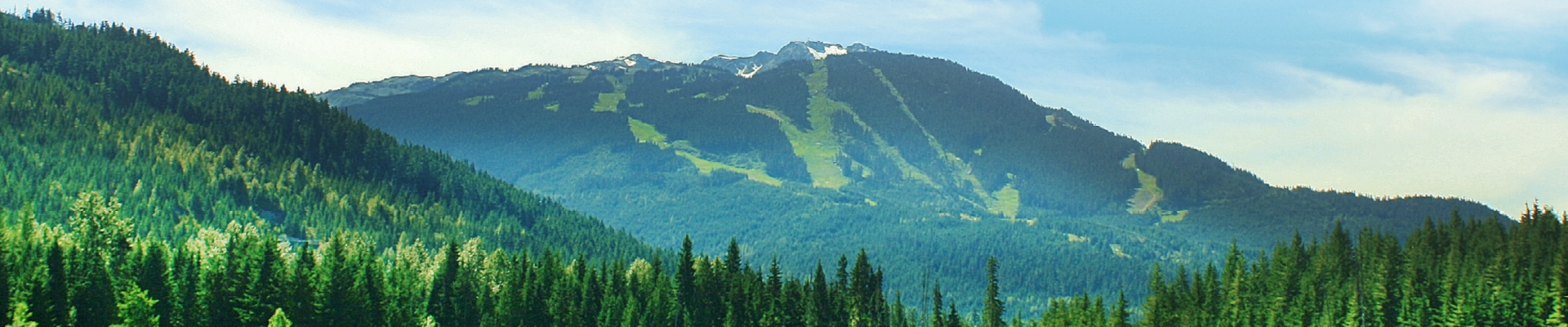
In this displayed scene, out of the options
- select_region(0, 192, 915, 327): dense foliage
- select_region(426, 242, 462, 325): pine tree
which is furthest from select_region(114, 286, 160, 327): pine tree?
select_region(426, 242, 462, 325): pine tree

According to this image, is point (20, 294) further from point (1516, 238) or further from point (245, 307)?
point (1516, 238)

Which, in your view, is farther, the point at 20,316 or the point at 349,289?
the point at 349,289

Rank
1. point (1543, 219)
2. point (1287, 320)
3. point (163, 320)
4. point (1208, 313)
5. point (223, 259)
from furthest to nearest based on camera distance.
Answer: point (1543, 219), point (1208, 313), point (1287, 320), point (223, 259), point (163, 320)

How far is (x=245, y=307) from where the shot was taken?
110500 millimetres

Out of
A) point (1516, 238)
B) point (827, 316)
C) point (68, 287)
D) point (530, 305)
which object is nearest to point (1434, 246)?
point (1516, 238)

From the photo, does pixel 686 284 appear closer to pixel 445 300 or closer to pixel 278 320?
pixel 445 300

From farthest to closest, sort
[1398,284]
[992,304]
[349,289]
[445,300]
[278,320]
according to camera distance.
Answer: [992,304], [1398,284], [445,300], [349,289], [278,320]

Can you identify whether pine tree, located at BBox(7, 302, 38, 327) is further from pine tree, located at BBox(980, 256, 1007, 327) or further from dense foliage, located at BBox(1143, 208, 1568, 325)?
dense foliage, located at BBox(1143, 208, 1568, 325)

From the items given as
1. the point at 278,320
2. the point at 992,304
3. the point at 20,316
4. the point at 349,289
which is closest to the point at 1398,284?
the point at 992,304

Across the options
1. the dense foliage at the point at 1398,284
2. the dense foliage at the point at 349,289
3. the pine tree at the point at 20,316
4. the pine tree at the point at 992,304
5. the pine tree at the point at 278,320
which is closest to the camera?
the pine tree at the point at 20,316

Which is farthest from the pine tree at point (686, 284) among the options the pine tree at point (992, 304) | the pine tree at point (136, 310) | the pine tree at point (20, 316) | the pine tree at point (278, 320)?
the pine tree at point (20, 316)

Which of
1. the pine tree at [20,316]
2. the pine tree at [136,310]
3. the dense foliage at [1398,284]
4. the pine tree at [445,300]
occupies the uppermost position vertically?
the dense foliage at [1398,284]

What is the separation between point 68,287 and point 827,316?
79172mm

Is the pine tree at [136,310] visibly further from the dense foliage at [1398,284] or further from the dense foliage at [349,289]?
the dense foliage at [1398,284]
